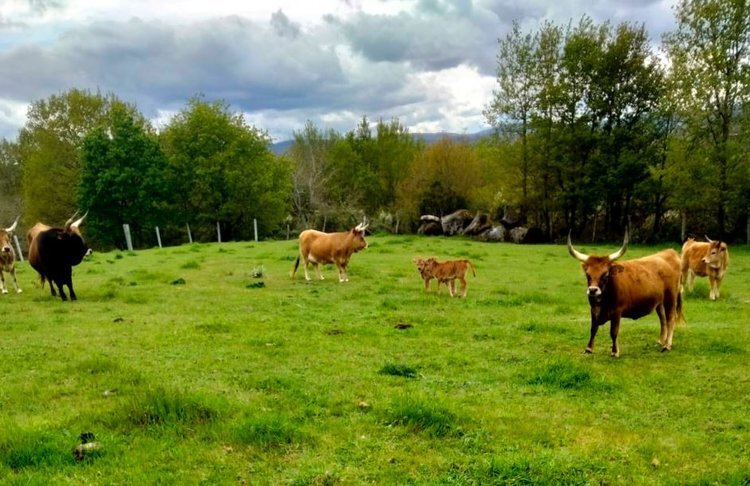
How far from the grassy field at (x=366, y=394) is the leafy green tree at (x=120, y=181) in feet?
98.8

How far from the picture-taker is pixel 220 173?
45.6 m

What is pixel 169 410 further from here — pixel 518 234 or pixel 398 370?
pixel 518 234

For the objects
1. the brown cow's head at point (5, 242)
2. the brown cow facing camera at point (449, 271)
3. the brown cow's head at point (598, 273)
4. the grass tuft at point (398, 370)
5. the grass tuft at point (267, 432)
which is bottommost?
the grass tuft at point (398, 370)

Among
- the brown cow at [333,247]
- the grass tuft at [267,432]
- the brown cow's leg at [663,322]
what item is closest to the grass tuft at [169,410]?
the grass tuft at [267,432]

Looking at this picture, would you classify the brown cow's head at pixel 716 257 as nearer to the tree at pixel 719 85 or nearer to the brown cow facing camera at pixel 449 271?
the brown cow facing camera at pixel 449 271

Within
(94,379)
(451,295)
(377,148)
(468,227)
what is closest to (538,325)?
(451,295)

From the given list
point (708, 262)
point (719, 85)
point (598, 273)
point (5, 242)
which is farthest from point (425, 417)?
point (719, 85)

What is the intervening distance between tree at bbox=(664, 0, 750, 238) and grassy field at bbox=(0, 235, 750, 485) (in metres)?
18.7

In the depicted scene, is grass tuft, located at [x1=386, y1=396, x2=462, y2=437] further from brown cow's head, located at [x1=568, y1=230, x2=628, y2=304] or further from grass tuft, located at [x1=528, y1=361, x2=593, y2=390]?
brown cow's head, located at [x1=568, y1=230, x2=628, y2=304]

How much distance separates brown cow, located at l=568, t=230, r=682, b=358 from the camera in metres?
8.80

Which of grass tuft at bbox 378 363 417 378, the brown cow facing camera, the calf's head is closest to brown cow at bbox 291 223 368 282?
the brown cow facing camera

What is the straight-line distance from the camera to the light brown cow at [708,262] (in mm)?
14867

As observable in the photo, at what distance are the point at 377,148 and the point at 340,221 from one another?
13.2 metres

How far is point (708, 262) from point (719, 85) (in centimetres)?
2038
